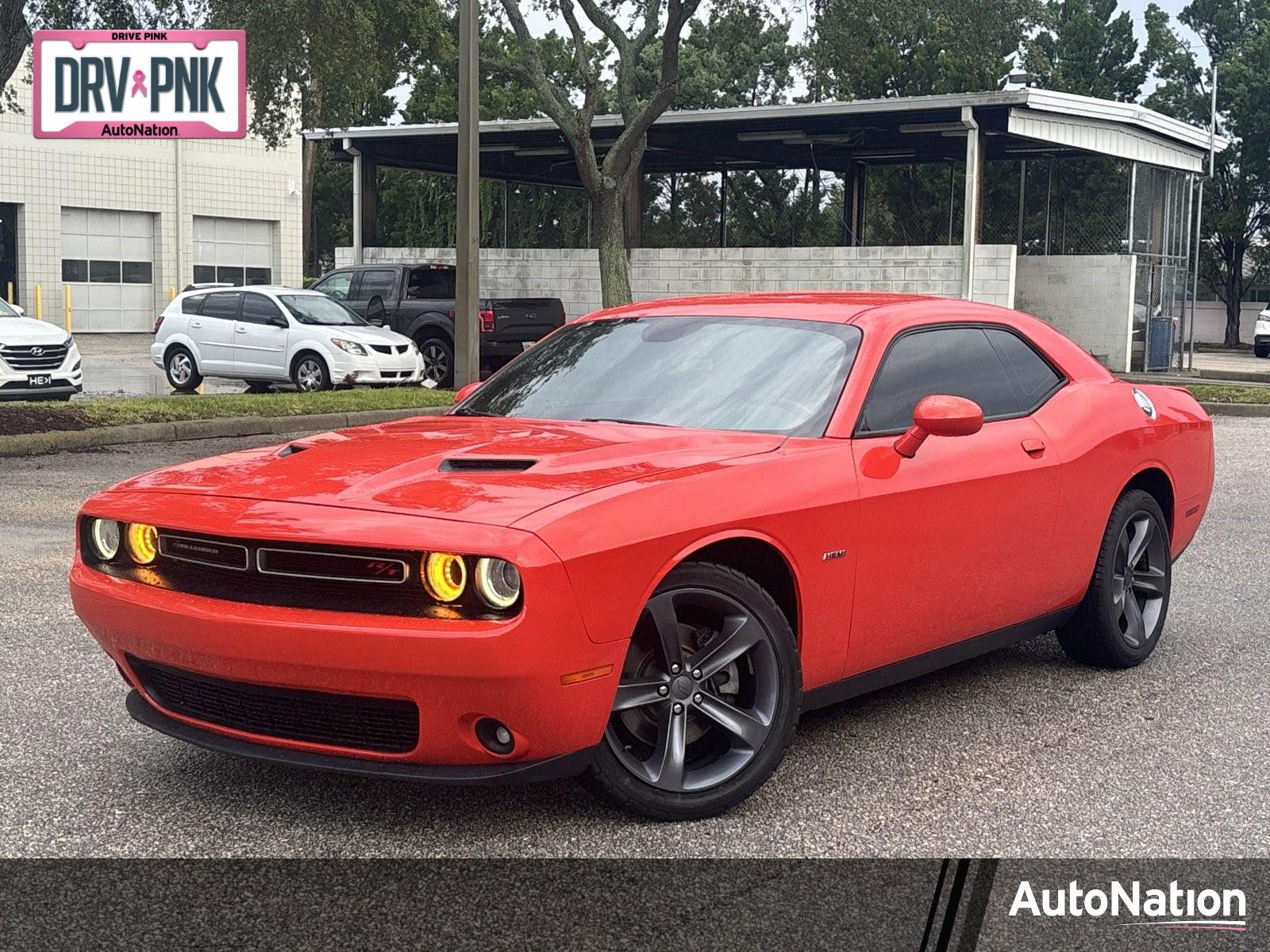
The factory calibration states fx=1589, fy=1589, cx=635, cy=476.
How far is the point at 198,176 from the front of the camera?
47.2 meters

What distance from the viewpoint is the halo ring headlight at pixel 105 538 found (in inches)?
175

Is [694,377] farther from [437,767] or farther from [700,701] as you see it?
[437,767]

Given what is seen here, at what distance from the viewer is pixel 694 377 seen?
5.22 m

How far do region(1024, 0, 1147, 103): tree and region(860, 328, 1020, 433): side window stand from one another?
47385mm

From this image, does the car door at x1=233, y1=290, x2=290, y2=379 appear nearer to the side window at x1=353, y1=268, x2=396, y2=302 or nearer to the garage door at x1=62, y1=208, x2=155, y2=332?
the side window at x1=353, y1=268, x2=396, y2=302

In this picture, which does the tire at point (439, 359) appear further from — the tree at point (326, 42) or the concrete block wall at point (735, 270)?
the concrete block wall at point (735, 270)

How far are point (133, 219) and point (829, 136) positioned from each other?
24053 mm

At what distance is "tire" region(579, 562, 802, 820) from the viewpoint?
163 inches

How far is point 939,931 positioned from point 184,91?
21.0 meters

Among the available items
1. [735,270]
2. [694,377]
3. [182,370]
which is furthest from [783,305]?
[735,270]

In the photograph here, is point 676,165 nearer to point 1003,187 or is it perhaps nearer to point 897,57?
point 1003,187

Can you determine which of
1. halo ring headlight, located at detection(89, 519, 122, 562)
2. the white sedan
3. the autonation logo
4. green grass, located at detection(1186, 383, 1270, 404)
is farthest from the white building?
Result: the autonation logo

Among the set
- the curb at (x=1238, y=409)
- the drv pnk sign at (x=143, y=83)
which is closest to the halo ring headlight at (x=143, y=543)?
the drv pnk sign at (x=143, y=83)

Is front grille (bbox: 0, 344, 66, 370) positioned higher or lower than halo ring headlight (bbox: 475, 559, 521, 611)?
lower
